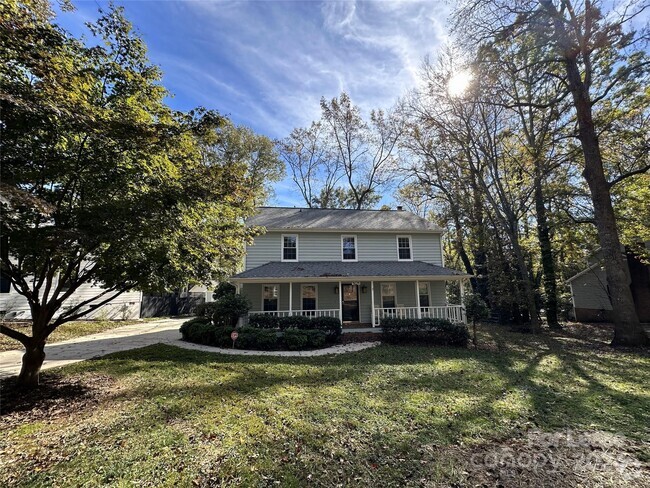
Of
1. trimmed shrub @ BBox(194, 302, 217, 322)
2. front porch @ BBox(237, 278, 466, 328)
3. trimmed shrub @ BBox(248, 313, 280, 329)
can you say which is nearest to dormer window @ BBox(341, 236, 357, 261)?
front porch @ BBox(237, 278, 466, 328)

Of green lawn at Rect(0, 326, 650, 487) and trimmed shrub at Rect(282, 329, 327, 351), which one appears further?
trimmed shrub at Rect(282, 329, 327, 351)

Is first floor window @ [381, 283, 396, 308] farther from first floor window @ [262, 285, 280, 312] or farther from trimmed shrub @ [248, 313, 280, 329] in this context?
trimmed shrub @ [248, 313, 280, 329]

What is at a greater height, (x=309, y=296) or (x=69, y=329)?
(x=309, y=296)

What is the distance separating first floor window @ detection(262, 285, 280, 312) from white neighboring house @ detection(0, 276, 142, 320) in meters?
6.50

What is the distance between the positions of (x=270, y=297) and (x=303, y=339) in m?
4.49

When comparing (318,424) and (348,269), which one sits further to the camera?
(348,269)

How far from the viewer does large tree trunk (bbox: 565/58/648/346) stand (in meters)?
10.5

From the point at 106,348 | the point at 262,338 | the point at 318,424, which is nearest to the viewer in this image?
the point at 318,424

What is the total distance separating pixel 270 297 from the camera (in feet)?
47.0

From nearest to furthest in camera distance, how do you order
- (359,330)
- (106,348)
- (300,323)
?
(106,348) < (300,323) < (359,330)

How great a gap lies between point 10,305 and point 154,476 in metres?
17.0

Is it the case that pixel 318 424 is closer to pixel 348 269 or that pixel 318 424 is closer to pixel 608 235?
pixel 348 269

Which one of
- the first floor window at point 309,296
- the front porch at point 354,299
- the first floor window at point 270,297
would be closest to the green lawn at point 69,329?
the front porch at point 354,299

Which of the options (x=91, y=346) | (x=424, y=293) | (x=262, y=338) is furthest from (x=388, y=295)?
(x=91, y=346)
